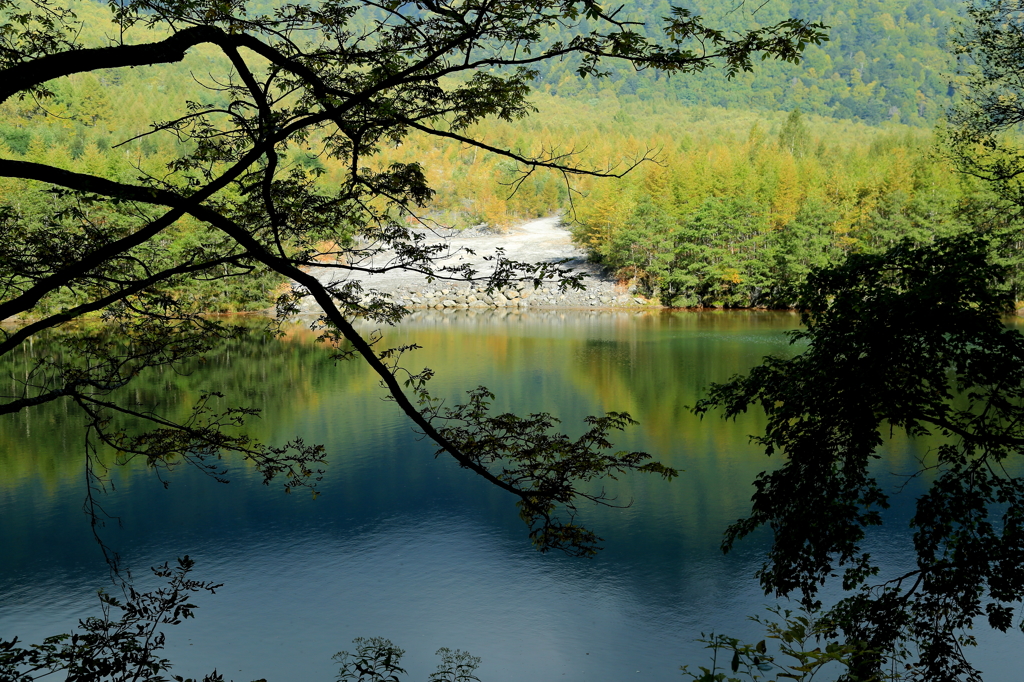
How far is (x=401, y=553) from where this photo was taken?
887 centimetres

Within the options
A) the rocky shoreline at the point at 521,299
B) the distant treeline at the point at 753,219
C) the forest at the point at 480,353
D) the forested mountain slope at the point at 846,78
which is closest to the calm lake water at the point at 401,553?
the forest at the point at 480,353

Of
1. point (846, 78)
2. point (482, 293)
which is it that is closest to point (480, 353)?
point (482, 293)

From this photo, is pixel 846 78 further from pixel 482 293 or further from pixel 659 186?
pixel 482 293

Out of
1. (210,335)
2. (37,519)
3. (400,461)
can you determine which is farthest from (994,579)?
(37,519)

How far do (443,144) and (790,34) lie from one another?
71728 millimetres

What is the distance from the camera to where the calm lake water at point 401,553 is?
6852mm

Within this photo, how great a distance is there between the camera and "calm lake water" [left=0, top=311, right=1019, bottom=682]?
6852 millimetres

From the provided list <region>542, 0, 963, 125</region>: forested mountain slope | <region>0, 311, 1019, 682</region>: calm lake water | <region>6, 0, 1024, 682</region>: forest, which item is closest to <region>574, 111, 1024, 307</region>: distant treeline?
<region>6, 0, 1024, 682</region>: forest

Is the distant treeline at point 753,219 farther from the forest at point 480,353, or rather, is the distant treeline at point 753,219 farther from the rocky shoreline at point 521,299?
the forest at point 480,353

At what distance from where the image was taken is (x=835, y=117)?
13162cm

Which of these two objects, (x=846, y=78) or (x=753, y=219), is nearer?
(x=753, y=219)

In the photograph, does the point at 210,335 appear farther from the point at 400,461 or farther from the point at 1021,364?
the point at 400,461

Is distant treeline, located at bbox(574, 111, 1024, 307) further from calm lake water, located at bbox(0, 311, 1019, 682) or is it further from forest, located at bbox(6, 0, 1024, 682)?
calm lake water, located at bbox(0, 311, 1019, 682)

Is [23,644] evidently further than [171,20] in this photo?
Yes
